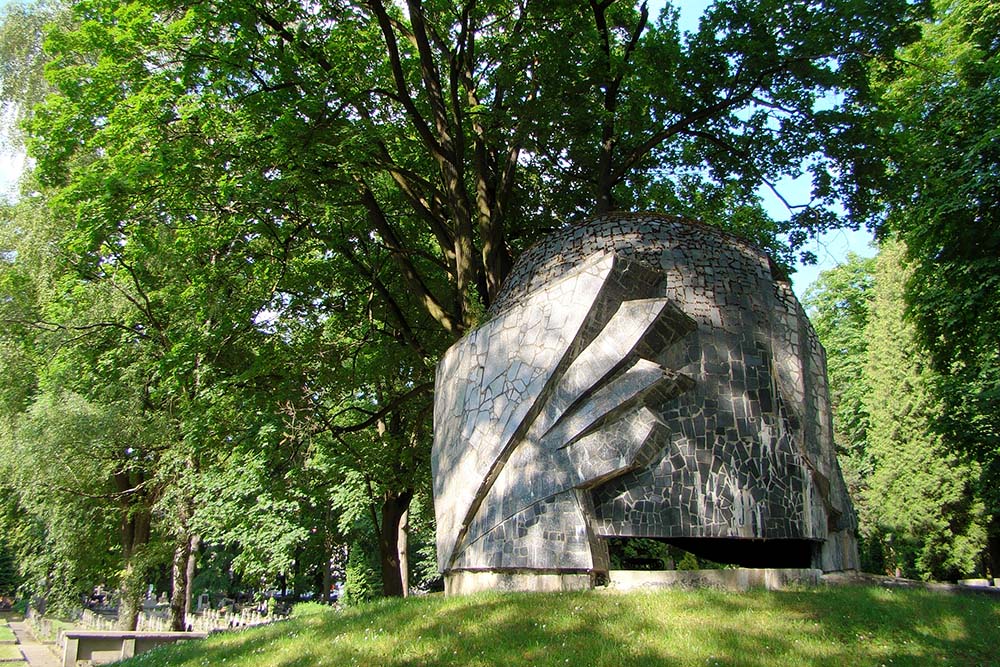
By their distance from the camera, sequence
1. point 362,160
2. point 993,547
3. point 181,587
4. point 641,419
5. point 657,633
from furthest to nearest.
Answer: point 993,547
point 181,587
point 362,160
point 641,419
point 657,633

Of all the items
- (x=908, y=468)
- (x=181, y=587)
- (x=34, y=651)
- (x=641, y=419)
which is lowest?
(x=34, y=651)

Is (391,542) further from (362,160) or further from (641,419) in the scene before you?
(641,419)

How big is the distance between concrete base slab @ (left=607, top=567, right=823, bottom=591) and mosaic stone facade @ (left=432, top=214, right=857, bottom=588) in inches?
15.4

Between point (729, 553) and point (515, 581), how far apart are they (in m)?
3.99

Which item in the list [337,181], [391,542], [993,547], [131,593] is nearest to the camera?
[337,181]

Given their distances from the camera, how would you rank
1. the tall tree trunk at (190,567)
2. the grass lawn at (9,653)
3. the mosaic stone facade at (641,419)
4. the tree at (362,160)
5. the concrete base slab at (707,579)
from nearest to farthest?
the concrete base slab at (707,579), the mosaic stone facade at (641,419), the tree at (362,160), the grass lawn at (9,653), the tall tree trunk at (190,567)

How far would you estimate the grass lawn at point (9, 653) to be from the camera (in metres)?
18.7

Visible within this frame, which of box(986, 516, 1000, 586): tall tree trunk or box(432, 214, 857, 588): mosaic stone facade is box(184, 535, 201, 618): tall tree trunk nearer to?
box(432, 214, 857, 588): mosaic stone facade

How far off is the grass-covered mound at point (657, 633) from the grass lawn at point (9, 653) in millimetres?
12171

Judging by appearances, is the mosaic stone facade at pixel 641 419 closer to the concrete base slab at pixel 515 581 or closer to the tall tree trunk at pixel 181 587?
the concrete base slab at pixel 515 581

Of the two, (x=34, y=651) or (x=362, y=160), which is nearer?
(x=362, y=160)

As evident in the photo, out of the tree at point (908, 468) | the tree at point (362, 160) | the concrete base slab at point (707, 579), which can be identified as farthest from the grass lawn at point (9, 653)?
the tree at point (908, 468)

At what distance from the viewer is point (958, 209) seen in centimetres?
1577

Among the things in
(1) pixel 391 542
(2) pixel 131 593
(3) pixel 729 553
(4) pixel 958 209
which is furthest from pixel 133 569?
(4) pixel 958 209
